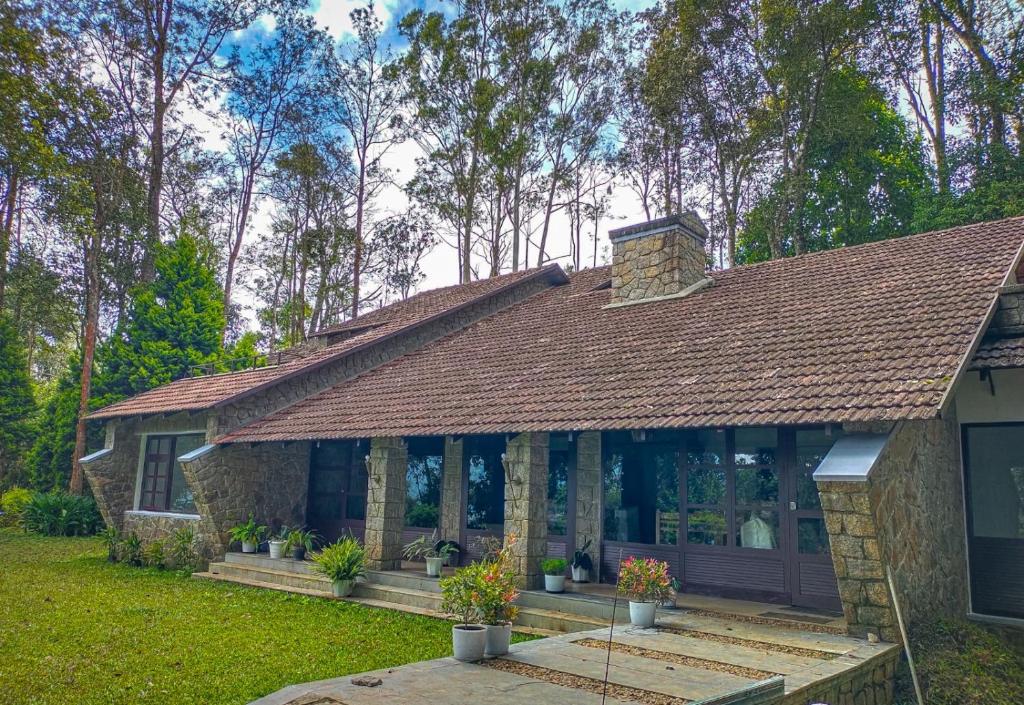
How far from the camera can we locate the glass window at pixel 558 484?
38.7ft

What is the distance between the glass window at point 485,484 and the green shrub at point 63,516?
13.6 metres

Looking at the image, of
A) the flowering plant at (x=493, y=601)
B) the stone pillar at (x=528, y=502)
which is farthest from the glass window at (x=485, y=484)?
the flowering plant at (x=493, y=601)

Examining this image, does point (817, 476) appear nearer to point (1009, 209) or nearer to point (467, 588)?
point (467, 588)

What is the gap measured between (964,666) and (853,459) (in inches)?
87.4

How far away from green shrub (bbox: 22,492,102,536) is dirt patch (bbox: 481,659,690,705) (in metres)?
18.5

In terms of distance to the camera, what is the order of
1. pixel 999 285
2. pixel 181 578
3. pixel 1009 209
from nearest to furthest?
pixel 999 285 < pixel 181 578 < pixel 1009 209

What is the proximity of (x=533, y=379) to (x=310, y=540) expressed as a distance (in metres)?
5.35

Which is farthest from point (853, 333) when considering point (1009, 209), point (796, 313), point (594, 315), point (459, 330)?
point (1009, 209)

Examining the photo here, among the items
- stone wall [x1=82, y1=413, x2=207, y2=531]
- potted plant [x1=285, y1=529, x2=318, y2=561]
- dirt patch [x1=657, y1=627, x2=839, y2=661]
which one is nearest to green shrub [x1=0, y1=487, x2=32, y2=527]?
stone wall [x1=82, y1=413, x2=207, y2=531]

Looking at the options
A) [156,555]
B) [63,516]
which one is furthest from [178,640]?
[63,516]

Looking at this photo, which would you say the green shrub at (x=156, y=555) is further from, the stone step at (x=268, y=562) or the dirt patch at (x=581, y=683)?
the dirt patch at (x=581, y=683)

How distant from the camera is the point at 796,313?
35.3 feet

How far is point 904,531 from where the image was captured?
7.78m

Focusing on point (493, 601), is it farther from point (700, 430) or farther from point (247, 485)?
point (247, 485)
